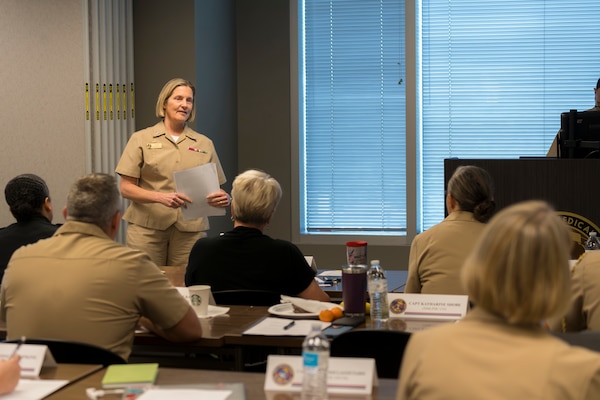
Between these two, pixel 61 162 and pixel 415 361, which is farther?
pixel 61 162

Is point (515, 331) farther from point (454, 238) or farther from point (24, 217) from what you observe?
point (24, 217)

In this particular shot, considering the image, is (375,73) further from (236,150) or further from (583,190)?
(583,190)

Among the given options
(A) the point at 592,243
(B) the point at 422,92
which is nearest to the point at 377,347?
(A) the point at 592,243

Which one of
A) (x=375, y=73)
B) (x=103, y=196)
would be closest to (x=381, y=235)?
(x=375, y=73)

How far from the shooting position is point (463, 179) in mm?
3984

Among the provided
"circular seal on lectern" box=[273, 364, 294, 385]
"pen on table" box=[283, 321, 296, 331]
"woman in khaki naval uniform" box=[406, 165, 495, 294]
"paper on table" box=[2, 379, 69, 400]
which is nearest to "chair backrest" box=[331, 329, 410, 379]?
"pen on table" box=[283, 321, 296, 331]

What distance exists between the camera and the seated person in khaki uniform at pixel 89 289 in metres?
2.97

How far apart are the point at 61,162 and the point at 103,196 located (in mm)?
3737

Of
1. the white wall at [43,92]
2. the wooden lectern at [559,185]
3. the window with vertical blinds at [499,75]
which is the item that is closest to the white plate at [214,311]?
the wooden lectern at [559,185]

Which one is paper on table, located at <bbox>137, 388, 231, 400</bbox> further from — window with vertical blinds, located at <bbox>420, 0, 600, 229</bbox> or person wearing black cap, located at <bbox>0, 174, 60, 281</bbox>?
window with vertical blinds, located at <bbox>420, 0, 600, 229</bbox>

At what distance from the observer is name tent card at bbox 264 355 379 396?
7.62 feet

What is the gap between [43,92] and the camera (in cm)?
656

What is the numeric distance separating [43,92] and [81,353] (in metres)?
4.17

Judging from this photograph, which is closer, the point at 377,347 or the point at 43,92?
the point at 377,347
